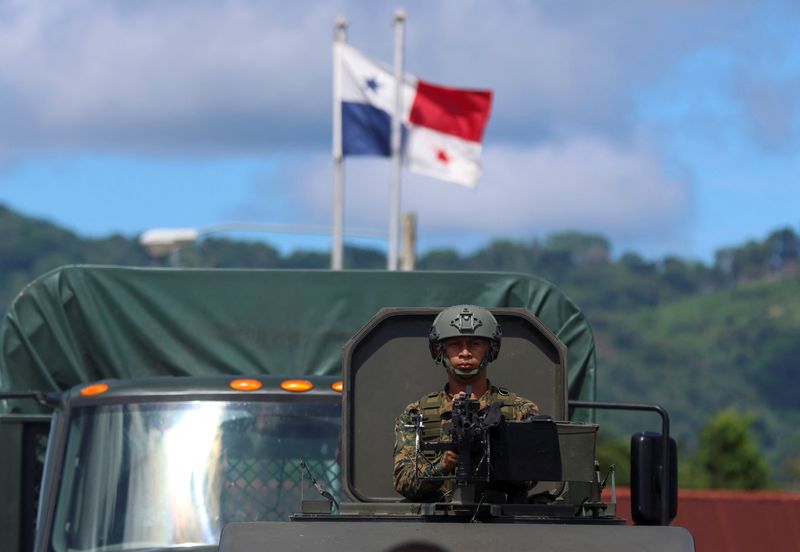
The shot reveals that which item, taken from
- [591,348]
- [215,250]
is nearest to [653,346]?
[215,250]

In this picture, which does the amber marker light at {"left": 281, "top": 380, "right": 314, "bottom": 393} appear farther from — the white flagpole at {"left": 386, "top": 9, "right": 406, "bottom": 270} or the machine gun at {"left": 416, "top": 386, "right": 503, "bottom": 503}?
the white flagpole at {"left": 386, "top": 9, "right": 406, "bottom": 270}

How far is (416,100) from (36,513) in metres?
14.0

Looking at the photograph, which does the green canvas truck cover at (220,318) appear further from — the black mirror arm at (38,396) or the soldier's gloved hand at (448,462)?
the soldier's gloved hand at (448,462)

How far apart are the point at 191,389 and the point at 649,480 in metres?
2.98

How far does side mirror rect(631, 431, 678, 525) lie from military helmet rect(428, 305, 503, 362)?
0.72 m

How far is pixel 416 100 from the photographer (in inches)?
893

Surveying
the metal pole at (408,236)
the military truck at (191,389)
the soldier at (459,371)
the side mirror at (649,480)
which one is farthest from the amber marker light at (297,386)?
the metal pole at (408,236)

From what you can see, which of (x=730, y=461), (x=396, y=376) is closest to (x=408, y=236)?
(x=396, y=376)

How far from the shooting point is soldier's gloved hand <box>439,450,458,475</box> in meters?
6.65

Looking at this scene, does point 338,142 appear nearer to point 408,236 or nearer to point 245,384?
point 408,236

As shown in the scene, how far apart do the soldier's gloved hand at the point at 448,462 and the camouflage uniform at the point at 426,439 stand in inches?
2.0

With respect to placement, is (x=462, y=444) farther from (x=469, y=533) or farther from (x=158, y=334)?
(x=158, y=334)

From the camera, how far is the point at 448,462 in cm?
668

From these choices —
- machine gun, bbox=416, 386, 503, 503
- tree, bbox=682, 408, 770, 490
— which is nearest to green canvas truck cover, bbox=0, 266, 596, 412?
machine gun, bbox=416, 386, 503, 503
